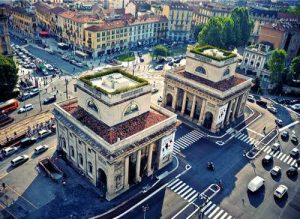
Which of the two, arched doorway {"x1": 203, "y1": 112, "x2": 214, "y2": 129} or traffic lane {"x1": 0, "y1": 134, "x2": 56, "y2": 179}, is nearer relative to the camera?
traffic lane {"x1": 0, "y1": 134, "x2": 56, "y2": 179}

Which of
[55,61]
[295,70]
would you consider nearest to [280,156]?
[295,70]

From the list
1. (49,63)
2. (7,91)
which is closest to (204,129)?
(7,91)

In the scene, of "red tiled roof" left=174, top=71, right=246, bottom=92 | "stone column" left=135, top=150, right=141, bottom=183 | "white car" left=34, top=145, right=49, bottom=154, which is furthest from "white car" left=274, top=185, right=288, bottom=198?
"white car" left=34, top=145, right=49, bottom=154

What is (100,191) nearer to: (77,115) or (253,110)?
(77,115)

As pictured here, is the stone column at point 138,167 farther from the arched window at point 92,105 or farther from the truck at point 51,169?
the truck at point 51,169

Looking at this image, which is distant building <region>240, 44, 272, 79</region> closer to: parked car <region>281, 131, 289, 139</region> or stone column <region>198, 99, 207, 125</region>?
parked car <region>281, 131, 289, 139</region>

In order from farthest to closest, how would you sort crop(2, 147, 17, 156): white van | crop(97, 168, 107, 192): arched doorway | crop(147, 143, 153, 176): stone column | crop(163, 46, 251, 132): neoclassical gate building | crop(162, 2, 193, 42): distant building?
crop(162, 2, 193, 42): distant building < crop(163, 46, 251, 132): neoclassical gate building < crop(2, 147, 17, 156): white van < crop(147, 143, 153, 176): stone column < crop(97, 168, 107, 192): arched doorway

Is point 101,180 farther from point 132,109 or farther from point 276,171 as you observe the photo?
point 276,171

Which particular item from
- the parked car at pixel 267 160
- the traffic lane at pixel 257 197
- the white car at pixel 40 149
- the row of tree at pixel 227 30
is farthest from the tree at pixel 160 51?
the white car at pixel 40 149
